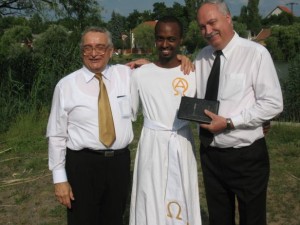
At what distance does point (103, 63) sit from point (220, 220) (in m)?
1.54

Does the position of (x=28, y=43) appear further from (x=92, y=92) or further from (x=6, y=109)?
(x=92, y=92)

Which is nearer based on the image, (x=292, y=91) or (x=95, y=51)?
(x=95, y=51)

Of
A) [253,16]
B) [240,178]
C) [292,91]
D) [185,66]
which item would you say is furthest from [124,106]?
[253,16]

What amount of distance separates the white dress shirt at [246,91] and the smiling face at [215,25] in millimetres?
64

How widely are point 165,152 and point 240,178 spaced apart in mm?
585

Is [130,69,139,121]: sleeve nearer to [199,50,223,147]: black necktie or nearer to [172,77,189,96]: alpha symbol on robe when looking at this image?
[172,77,189,96]: alpha symbol on robe

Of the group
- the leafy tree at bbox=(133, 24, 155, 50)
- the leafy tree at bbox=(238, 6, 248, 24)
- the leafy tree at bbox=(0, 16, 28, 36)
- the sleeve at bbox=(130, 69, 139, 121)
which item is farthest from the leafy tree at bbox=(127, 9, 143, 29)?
the sleeve at bbox=(130, 69, 139, 121)

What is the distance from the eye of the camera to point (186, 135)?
339cm

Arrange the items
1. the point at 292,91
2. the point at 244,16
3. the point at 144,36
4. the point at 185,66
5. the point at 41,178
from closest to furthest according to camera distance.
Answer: the point at 185,66, the point at 41,178, the point at 292,91, the point at 144,36, the point at 244,16

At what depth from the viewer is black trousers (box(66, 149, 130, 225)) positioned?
10.3ft

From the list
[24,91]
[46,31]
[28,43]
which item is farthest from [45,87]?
[28,43]

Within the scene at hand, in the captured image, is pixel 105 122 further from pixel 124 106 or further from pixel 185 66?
pixel 185 66

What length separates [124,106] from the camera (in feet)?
10.5

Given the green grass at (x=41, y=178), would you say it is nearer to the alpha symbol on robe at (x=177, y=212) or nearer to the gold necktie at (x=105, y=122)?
the alpha symbol on robe at (x=177, y=212)
